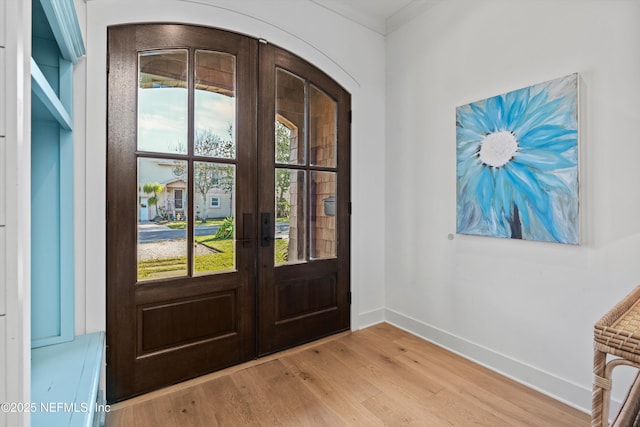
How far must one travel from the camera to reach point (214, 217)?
2201 mm

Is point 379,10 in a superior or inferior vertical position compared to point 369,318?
superior

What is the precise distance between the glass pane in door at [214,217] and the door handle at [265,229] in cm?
21

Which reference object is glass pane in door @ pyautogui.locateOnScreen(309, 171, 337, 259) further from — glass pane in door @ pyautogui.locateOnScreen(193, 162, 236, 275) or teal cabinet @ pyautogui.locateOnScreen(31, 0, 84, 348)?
teal cabinet @ pyautogui.locateOnScreen(31, 0, 84, 348)

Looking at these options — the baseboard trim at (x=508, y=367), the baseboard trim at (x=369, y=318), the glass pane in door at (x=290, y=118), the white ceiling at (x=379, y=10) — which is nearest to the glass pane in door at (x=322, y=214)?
the glass pane in door at (x=290, y=118)

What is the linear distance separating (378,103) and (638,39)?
5.98 feet

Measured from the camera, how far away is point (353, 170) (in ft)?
9.53

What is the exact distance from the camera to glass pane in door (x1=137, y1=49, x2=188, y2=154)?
1.97 m

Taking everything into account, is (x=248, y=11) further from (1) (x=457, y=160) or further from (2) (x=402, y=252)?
(2) (x=402, y=252)

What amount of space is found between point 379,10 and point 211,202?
2.36 meters

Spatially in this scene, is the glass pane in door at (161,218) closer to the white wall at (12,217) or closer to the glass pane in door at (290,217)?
the glass pane in door at (290,217)

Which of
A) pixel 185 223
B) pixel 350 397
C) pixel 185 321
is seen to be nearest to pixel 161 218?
pixel 185 223

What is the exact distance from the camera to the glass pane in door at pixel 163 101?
6.47 ft

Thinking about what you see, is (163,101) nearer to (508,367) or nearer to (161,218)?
(161,218)

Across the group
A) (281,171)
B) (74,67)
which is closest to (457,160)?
(281,171)
